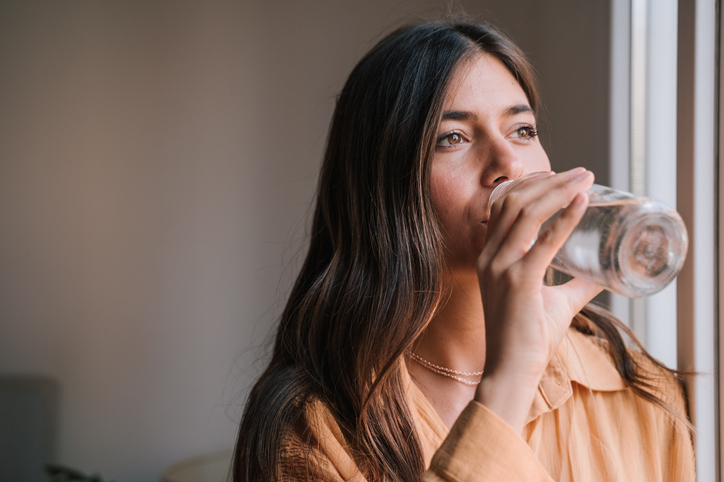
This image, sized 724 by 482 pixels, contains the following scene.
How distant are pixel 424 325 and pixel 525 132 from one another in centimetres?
36

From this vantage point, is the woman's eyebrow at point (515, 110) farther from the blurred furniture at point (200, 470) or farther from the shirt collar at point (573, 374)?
the blurred furniture at point (200, 470)

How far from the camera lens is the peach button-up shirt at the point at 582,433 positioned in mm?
825

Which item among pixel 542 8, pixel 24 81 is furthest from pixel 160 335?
pixel 542 8

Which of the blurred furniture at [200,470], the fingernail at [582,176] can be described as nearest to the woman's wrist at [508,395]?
the fingernail at [582,176]

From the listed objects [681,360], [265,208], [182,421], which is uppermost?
[265,208]

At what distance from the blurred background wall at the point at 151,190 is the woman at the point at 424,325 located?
3.33ft

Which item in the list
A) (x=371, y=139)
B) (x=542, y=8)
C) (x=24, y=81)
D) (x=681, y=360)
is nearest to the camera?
(x=681, y=360)

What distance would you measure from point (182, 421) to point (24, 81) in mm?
1327

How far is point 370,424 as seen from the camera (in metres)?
0.86

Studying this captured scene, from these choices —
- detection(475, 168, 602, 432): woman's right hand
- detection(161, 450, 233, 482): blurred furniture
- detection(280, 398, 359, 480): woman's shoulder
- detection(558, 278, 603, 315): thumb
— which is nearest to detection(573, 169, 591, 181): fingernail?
detection(475, 168, 602, 432): woman's right hand

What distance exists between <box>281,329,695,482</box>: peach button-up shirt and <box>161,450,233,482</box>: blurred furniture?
35.0 inches

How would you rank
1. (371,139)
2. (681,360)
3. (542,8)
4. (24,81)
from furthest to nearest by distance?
(24,81) → (542,8) → (371,139) → (681,360)

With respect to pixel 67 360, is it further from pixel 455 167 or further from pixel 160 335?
pixel 455 167

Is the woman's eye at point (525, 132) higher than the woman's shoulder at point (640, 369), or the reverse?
the woman's eye at point (525, 132)
